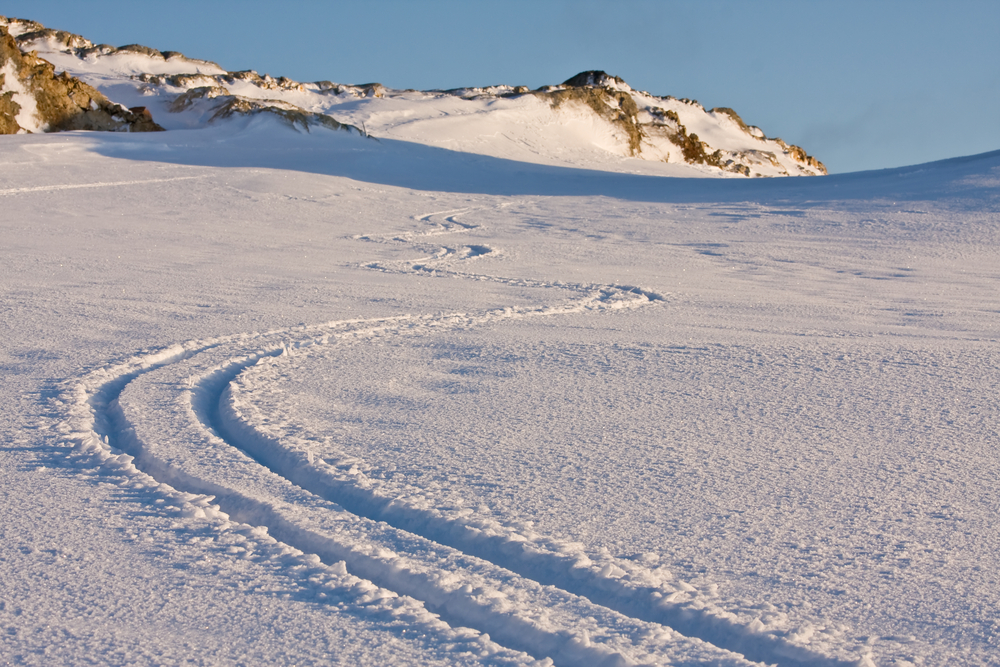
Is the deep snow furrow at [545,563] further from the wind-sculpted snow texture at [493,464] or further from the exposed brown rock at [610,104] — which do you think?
the exposed brown rock at [610,104]

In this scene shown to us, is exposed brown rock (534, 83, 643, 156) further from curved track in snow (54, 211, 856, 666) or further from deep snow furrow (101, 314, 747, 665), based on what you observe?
deep snow furrow (101, 314, 747, 665)

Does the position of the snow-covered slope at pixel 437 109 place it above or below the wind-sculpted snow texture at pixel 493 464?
above

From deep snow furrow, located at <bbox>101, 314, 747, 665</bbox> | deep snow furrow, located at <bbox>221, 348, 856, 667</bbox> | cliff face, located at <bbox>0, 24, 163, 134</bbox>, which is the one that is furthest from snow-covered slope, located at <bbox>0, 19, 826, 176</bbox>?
deep snow furrow, located at <bbox>221, 348, 856, 667</bbox>

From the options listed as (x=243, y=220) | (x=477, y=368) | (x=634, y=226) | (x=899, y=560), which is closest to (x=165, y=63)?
(x=243, y=220)

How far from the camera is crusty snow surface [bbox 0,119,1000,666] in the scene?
5.72 feet

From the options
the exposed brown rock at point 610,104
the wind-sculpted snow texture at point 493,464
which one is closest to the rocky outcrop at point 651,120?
the exposed brown rock at point 610,104

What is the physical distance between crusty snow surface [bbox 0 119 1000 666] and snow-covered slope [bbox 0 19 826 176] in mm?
15888

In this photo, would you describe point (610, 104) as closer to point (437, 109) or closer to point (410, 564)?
point (437, 109)

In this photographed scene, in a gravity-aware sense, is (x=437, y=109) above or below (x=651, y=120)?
below

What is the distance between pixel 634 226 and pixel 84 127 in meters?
15.1

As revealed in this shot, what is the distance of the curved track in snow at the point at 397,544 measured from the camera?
170 centimetres

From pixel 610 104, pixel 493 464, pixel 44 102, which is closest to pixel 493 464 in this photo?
pixel 493 464

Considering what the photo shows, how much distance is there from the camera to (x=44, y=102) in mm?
18234

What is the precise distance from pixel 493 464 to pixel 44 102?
19.7 meters
